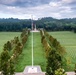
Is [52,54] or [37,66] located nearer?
[52,54]

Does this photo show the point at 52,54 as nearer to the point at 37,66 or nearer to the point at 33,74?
the point at 33,74

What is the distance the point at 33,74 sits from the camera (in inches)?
1361

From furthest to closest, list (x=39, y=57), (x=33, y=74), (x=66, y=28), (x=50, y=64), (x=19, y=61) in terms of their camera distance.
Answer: (x=66, y=28)
(x=39, y=57)
(x=19, y=61)
(x=33, y=74)
(x=50, y=64)

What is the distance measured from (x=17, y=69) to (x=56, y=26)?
121m

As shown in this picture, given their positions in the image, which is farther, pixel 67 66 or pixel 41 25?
pixel 41 25

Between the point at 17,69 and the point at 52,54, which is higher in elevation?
the point at 52,54

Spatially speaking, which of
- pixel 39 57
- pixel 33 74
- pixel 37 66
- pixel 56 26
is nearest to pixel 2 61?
pixel 33 74

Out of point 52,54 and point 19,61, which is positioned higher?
point 52,54

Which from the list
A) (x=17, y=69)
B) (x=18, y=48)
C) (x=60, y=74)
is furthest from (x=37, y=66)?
(x=60, y=74)

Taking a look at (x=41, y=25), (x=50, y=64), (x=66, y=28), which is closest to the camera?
(x=50, y=64)

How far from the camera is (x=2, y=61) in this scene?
30.8 metres

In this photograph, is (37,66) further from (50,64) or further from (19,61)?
(50,64)

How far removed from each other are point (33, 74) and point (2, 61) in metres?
5.97

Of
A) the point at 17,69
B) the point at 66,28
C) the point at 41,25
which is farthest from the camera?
the point at 41,25
